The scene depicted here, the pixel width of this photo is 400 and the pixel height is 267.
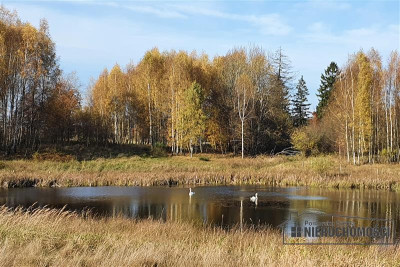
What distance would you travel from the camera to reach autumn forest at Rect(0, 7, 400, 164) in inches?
1607

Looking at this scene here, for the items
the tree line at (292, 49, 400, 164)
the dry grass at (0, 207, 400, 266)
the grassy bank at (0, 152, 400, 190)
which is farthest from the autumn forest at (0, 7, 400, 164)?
the dry grass at (0, 207, 400, 266)

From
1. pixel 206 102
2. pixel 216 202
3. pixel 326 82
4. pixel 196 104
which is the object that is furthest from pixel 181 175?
pixel 326 82

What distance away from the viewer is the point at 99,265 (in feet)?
25.0

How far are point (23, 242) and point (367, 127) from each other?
37830mm

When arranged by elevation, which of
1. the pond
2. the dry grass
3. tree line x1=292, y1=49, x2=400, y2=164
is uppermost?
tree line x1=292, y1=49, x2=400, y2=164

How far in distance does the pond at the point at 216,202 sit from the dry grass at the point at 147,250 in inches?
224

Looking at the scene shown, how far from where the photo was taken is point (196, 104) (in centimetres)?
4809

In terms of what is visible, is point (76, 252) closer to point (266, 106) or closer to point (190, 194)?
point (190, 194)

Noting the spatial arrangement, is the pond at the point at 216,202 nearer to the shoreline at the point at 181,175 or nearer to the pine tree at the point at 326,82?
the shoreline at the point at 181,175

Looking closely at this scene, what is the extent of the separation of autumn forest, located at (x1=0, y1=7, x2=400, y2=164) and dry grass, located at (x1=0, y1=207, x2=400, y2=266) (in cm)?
3128

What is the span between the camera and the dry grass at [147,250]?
804 centimetres

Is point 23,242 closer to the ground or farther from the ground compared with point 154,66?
closer to the ground

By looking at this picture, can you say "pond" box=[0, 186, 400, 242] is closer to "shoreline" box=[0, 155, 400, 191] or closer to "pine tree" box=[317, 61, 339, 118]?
"shoreline" box=[0, 155, 400, 191]

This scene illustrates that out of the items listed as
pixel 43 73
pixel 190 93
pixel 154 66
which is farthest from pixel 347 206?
pixel 154 66
